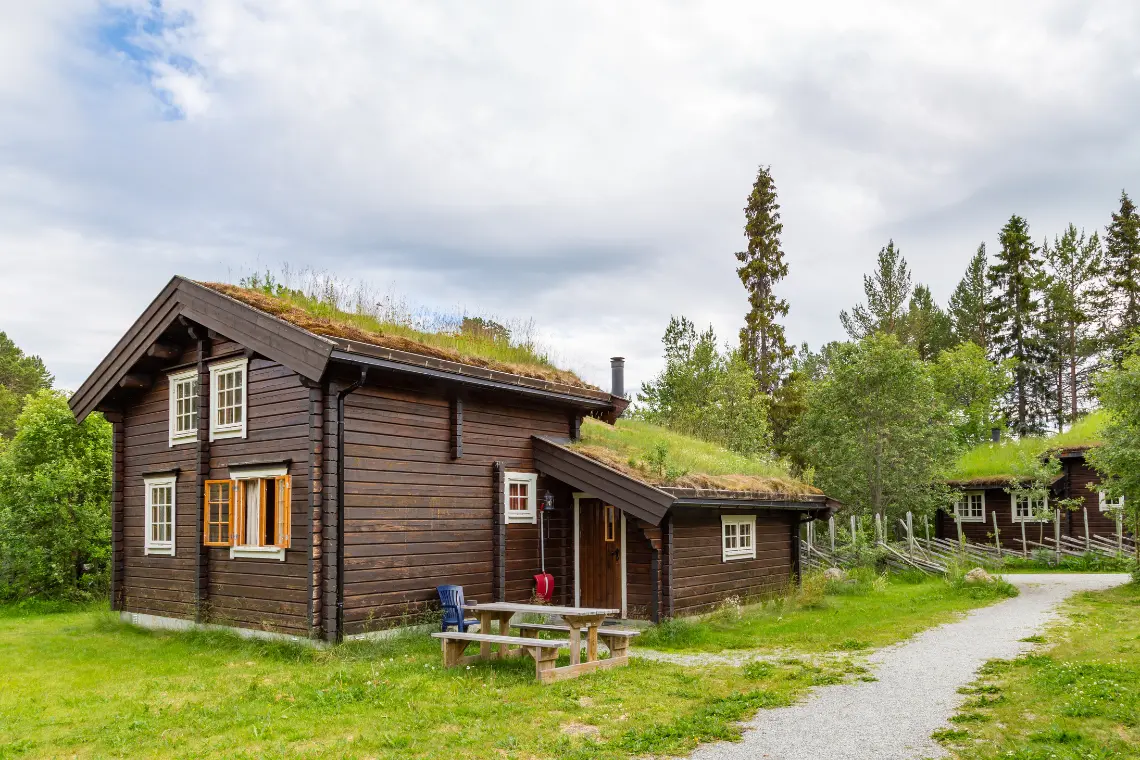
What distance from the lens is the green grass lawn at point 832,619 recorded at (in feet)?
41.3

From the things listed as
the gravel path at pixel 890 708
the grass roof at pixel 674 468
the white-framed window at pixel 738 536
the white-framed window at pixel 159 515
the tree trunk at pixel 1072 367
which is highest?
the tree trunk at pixel 1072 367

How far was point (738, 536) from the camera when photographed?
1631 cm

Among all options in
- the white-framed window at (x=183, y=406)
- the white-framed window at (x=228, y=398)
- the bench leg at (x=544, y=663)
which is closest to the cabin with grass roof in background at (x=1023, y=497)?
the bench leg at (x=544, y=663)

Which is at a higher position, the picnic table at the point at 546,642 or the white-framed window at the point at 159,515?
the white-framed window at the point at 159,515

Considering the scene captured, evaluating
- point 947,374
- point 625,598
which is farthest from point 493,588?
point 947,374

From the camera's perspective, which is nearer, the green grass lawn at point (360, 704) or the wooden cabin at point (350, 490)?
the green grass lawn at point (360, 704)

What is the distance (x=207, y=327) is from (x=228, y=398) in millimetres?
1140

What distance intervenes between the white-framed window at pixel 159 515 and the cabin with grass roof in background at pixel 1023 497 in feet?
75.5

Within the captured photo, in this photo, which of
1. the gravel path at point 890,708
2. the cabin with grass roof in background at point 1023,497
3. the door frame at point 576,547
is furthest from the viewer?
the cabin with grass roof in background at point 1023,497

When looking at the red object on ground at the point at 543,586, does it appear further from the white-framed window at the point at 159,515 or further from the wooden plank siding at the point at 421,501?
the white-framed window at the point at 159,515

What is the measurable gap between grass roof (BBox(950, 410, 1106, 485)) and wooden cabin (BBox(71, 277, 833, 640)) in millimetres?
16661

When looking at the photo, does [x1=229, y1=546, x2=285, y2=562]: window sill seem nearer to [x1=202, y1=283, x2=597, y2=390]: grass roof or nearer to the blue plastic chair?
the blue plastic chair

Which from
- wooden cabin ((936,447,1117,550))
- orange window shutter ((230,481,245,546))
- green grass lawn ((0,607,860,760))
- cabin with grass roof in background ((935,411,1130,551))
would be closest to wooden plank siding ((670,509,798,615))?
green grass lawn ((0,607,860,760))

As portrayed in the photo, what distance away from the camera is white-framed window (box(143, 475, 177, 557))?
1427cm
